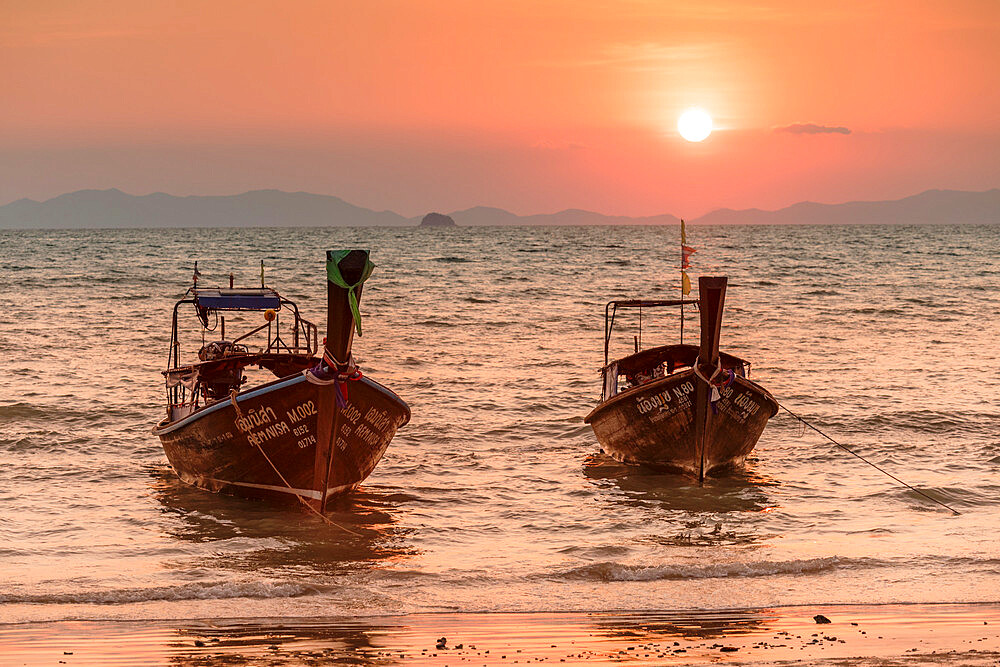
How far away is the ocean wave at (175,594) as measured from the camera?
38.7 ft

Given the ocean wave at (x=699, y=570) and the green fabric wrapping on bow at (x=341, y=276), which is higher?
the green fabric wrapping on bow at (x=341, y=276)

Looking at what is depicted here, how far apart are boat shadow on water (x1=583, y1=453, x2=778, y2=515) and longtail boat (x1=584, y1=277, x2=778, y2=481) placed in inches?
7.0

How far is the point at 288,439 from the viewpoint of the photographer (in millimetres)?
15586

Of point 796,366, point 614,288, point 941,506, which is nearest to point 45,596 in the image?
point 941,506

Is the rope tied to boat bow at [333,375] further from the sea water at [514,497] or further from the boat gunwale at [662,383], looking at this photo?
Answer: the boat gunwale at [662,383]

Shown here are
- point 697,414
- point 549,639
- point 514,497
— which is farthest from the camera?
point 514,497

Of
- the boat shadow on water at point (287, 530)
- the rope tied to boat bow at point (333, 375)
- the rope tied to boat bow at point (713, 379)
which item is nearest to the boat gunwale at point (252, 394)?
the rope tied to boat bow at point (333, 375)

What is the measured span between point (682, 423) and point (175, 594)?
8.97 metres

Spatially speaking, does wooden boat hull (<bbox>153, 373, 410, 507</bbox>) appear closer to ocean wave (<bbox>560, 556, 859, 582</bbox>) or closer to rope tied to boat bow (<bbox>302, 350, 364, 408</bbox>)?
rope tied to boat bow (<bbox>302, 350, 364, 408</bbox>)

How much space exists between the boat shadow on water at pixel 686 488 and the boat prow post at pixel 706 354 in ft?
1.46

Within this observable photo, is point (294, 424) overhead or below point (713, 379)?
below

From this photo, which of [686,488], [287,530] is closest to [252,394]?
[287,530]

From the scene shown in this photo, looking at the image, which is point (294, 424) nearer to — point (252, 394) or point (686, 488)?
point (252, 394)

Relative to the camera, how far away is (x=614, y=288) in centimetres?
6856
